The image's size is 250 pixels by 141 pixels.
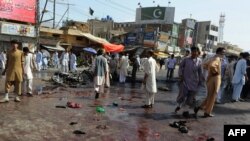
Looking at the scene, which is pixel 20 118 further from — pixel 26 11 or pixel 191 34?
pixel 191 34

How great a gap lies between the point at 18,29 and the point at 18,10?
1.56 meters

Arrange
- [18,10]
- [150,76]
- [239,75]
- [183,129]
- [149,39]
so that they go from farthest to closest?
[149,39]
[18,10]
[239,75]
[150,76]
[183,129]

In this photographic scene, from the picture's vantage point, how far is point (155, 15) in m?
59.4

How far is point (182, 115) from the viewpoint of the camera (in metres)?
9.69

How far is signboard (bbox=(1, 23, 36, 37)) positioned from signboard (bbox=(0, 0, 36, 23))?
0.53 meters

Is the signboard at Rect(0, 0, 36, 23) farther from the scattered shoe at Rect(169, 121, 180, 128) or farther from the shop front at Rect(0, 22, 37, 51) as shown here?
the scattered shoe at Rect(169, 121, 180, 128)

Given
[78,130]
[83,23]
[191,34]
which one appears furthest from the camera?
[191,34]

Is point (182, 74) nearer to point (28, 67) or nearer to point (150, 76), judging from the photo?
point (150, 76)

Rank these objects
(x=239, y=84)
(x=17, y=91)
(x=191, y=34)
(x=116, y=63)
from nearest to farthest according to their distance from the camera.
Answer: (x=17, y=91) < (x=239, y=84) < (x=116, y=63) < (x=191, y=34)

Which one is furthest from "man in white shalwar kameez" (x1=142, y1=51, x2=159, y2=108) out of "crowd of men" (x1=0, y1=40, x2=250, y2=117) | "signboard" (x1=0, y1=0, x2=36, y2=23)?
"signboard" (x1=0, y1=0, x2=36, y2=23)

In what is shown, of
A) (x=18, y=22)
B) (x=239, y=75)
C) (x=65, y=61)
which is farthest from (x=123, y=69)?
(x=18, y=22)

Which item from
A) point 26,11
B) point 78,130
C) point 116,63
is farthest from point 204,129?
point 26,11

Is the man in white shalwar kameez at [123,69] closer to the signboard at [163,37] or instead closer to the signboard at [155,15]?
the signboard at [163,37]

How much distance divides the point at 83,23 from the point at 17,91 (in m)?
47.3
